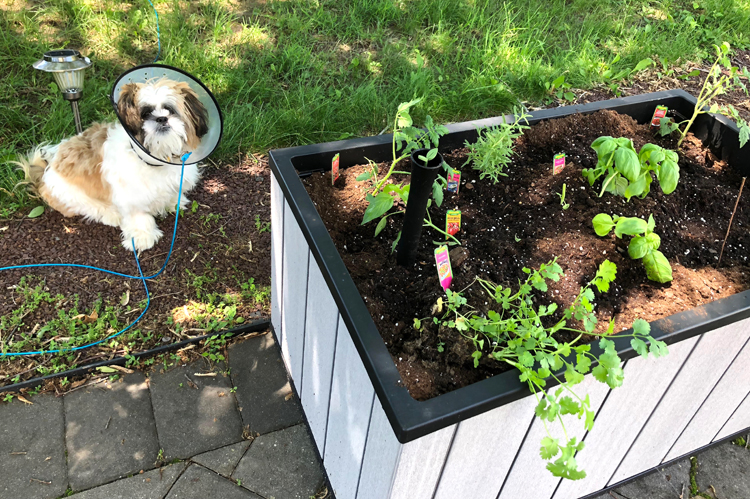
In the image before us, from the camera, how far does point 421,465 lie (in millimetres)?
1244

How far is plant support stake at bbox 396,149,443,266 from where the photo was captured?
1286mm

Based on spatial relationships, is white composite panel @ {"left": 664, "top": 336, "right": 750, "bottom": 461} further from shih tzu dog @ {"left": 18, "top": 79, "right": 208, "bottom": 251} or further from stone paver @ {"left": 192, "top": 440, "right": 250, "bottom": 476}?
shih tzu dog @ {"left": 18, "top": 79, "right": 208, "bottom": 251}

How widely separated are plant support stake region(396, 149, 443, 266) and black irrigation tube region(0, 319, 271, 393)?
3.56 ft

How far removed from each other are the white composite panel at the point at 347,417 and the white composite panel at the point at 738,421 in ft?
4.92

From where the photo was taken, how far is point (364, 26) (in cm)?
411

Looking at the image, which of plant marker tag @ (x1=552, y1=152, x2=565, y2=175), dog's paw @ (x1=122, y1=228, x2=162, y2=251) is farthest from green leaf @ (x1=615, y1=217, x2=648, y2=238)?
dog's paw @ (x1=122, y1=228, x2=162, y2=251)

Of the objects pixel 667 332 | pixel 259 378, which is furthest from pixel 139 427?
pixel 667 332

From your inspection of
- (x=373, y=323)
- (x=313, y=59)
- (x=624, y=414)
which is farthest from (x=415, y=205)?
(x=313, y=59)

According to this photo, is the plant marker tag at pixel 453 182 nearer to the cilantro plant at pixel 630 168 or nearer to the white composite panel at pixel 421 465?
the cilantro plant at pixel 630 168

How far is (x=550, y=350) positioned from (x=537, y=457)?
437 mm

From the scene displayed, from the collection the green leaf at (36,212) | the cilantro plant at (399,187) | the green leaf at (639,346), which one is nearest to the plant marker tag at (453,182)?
the cilantro plant at (399,187)

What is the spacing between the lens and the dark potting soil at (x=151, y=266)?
7.81ft

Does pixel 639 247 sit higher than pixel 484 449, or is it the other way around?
pixel 639 247

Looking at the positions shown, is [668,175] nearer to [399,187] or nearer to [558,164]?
[558,164]
